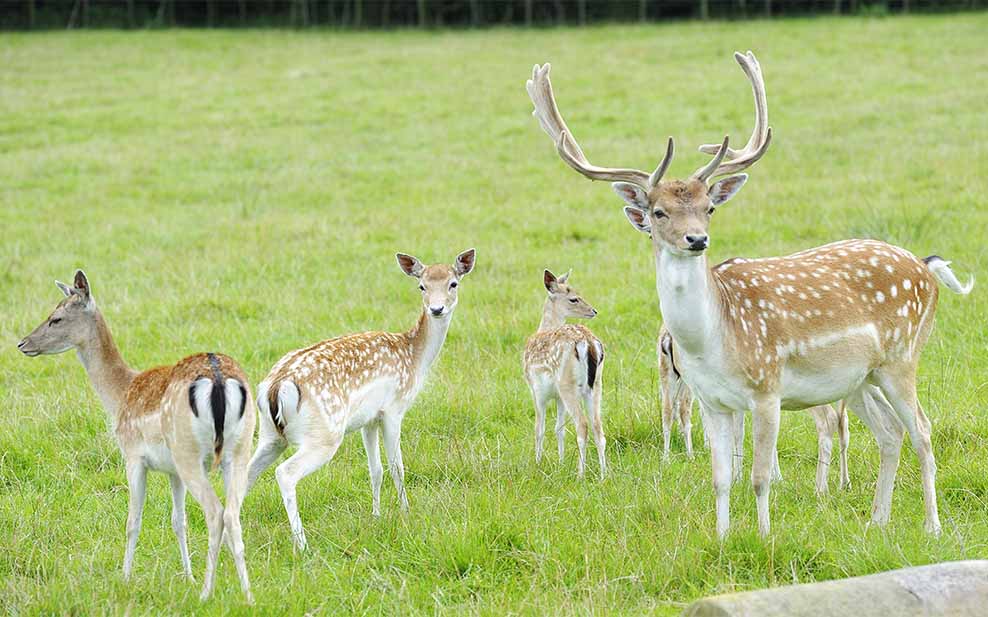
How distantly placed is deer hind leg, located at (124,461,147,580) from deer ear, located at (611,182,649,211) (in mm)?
2392

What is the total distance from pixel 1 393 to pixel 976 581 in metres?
6.39

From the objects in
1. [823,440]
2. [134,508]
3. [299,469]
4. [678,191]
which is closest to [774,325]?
[678,191]

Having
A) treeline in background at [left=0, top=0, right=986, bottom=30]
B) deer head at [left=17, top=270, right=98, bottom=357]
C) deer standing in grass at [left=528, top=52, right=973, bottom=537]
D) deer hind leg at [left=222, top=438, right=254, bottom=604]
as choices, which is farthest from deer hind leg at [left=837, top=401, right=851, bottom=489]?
treeline in background at [left=0, top=0, right=986, bottom=30]

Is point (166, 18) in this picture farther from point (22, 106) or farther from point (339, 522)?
point (339, 522)

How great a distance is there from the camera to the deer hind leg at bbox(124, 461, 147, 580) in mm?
4969

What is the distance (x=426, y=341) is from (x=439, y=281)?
399 mm

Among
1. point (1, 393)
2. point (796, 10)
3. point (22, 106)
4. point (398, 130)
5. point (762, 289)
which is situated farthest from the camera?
point (796, 10)

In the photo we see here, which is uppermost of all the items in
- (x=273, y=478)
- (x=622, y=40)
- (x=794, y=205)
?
(x=622, y=40)

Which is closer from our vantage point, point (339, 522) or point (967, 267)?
point (339, 522)

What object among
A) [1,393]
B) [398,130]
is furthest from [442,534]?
[398,130]

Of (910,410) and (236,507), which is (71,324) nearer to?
(236,507)

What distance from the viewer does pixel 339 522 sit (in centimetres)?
566

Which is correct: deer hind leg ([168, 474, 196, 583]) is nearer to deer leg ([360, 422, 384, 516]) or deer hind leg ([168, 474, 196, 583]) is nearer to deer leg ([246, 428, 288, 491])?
deer leg ([246, 428, 288, 491])

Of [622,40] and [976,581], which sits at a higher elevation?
[622,40]
